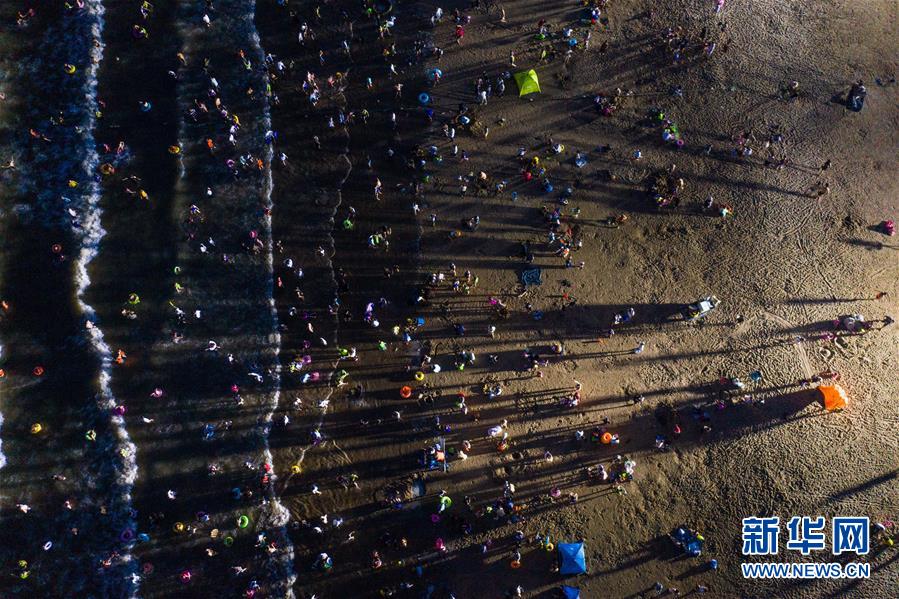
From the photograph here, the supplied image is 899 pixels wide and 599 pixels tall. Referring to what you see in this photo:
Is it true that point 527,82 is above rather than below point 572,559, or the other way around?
above

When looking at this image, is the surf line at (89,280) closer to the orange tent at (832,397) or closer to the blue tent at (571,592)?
the blue tent at (571,592)

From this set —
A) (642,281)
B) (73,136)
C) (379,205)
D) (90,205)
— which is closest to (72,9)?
(73,136)

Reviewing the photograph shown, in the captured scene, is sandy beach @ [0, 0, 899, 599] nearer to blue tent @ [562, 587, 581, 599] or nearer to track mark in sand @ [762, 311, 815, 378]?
track mark in sand @ [762, 311, 815, 378]

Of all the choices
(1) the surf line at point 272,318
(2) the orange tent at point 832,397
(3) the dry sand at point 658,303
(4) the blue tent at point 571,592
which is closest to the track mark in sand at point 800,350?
(3) the dry sand at point 658,303

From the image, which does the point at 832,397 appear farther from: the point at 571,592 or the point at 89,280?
the point at 89,280

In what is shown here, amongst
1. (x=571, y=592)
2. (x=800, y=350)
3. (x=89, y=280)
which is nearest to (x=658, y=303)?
(x=800, y=350)

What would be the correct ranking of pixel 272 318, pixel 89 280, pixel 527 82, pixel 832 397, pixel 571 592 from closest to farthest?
1. pixel 571 592
2. pixel 832 397
3. pixel 272 318
4. pixel 89 280
5. pixel 527 82
